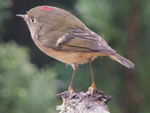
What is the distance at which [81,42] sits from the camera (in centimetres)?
252

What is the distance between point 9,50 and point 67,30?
1.01 meters

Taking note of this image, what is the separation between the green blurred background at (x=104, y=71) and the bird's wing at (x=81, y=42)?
0.94 meters

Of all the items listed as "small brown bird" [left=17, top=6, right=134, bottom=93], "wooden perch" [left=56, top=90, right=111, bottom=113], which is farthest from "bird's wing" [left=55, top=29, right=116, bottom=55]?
"wooden perch" [left=56, top=90, right=111, bottom=113]

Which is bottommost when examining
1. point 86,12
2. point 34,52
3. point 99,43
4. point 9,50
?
point 99,43

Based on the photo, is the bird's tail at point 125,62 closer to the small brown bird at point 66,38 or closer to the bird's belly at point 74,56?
the small brown bird at point 66,38

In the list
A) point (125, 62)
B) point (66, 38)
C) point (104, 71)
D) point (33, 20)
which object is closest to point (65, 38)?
point (66, 38)

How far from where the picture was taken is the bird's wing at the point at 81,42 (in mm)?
2390

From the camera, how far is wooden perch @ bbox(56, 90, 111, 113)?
149 centimetres

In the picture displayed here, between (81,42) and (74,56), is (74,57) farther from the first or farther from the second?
(81,42)

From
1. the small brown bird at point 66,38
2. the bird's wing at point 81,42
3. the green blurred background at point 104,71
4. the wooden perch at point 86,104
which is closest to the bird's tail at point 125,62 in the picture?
the small brown bird at point 66,38

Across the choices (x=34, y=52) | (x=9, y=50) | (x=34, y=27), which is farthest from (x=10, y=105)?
(x=34, y=52)

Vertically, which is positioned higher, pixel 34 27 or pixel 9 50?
pixel 9 50

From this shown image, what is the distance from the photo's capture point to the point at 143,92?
3.74m

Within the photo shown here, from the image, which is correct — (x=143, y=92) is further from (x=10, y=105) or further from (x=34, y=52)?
(x=34, y=52)
